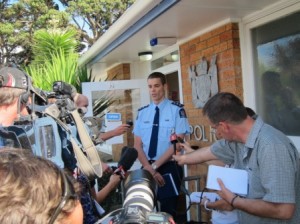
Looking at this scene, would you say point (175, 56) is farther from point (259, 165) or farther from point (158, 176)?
point (259, 165)

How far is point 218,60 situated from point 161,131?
1.14m

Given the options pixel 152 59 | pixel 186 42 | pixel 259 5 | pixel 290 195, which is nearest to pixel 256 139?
pixel 290 195

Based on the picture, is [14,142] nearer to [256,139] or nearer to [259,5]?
[256,139]

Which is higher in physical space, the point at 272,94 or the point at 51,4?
the point at 51,4

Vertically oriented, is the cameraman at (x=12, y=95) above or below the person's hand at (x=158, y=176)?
above

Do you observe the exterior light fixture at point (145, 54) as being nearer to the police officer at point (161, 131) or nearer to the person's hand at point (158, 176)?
the police officer at point (161, 131)

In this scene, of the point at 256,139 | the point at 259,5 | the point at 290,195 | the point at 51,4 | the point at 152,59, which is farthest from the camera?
the point at 51,4

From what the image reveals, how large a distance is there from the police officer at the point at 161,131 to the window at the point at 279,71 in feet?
3.03

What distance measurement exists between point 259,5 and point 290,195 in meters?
2.29

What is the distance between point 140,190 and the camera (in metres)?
1.37

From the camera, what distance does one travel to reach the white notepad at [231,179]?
225 centimetres

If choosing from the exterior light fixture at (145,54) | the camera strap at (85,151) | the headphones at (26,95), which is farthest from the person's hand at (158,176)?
the exterior light fixture at (145,54)

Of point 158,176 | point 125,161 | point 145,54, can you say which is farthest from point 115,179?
point 145,54

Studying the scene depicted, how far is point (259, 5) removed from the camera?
3.75 metres
